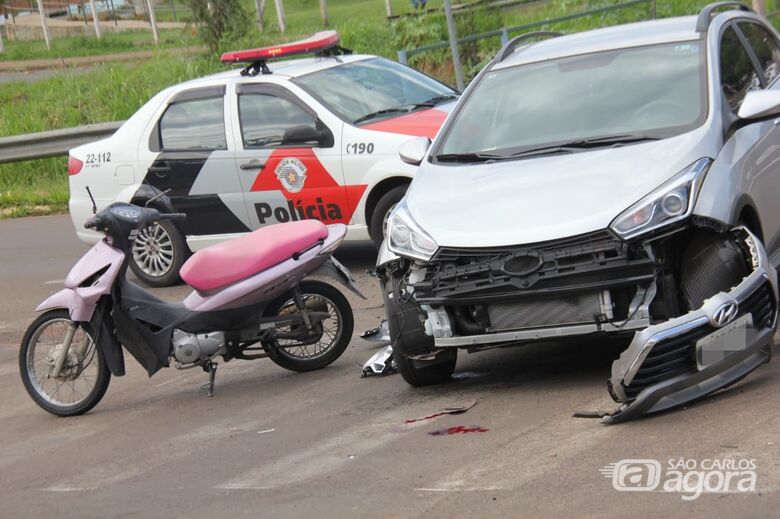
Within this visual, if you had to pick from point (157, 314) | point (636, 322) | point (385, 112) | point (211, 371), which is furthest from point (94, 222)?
point (385, 112)

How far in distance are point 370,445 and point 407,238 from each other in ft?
3.82

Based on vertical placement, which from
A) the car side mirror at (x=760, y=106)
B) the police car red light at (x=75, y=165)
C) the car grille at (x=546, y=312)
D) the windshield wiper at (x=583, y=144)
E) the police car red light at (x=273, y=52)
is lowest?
the car grille at (x=546, y=312)

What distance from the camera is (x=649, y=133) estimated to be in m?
7.30

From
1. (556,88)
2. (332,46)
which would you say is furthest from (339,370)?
(332,46)

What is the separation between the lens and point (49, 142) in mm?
18266

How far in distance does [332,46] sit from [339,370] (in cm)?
470

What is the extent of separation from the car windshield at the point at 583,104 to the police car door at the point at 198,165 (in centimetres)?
386

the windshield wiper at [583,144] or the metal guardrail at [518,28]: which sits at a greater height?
the windshield wiper at [583,144]

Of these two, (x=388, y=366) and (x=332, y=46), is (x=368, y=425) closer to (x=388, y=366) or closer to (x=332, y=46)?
(x=388, y=366)

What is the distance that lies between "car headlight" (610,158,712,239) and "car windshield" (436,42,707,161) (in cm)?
65

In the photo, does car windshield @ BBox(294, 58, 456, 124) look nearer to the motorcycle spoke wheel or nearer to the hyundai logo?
the motorcycle spoke wheel

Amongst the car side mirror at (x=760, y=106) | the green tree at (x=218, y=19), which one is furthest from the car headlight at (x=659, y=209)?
the green tree at (x=218, y=19)

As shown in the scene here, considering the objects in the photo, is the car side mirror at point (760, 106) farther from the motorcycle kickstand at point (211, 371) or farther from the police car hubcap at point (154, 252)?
the police car hubcap at point (154, 252)

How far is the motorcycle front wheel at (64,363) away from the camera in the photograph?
827 centimetres
